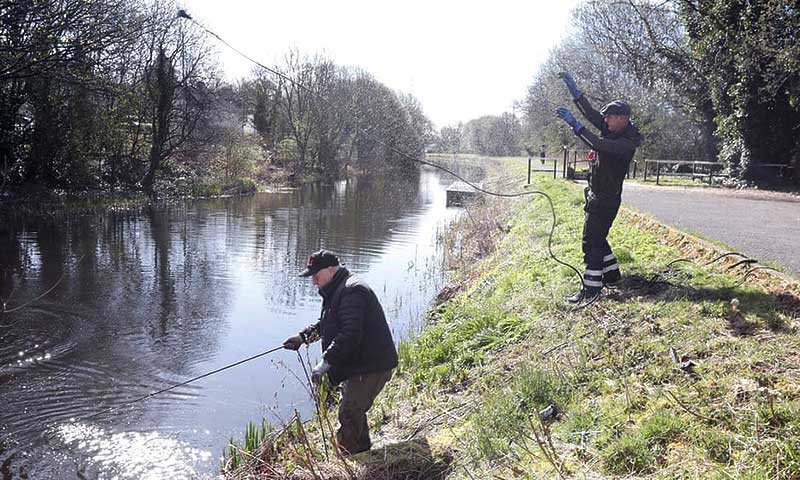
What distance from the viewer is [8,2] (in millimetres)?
14586

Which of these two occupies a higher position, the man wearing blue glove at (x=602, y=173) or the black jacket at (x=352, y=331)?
the man wearing blue glove at (x=602, y=173)

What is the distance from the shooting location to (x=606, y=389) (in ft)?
16.2

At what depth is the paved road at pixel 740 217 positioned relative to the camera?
824cm

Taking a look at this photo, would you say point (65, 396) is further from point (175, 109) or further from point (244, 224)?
point (175, 109)

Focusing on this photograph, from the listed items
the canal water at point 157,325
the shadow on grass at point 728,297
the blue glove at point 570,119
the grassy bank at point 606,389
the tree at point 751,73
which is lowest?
the canal water at point 157,325

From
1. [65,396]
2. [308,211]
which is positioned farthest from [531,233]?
[308,211]

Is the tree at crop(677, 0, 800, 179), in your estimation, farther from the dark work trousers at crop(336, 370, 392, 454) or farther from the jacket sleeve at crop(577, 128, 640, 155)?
the dark work trousers at crop(336, 370, 392, 454)

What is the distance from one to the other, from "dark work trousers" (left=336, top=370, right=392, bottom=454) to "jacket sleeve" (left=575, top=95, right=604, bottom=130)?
11.7 feet

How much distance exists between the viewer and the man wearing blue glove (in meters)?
6.48

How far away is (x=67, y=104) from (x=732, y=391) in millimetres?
28628

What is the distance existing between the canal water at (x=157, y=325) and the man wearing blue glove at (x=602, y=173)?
354cm

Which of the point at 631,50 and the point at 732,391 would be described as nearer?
the point at 732,391

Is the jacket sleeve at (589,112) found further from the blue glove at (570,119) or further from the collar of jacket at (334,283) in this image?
the collar of jacket at (334,283)

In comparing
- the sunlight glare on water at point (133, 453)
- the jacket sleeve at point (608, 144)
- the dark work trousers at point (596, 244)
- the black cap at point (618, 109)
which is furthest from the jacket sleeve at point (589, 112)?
the sunlight glare on water at point (133, 453)
